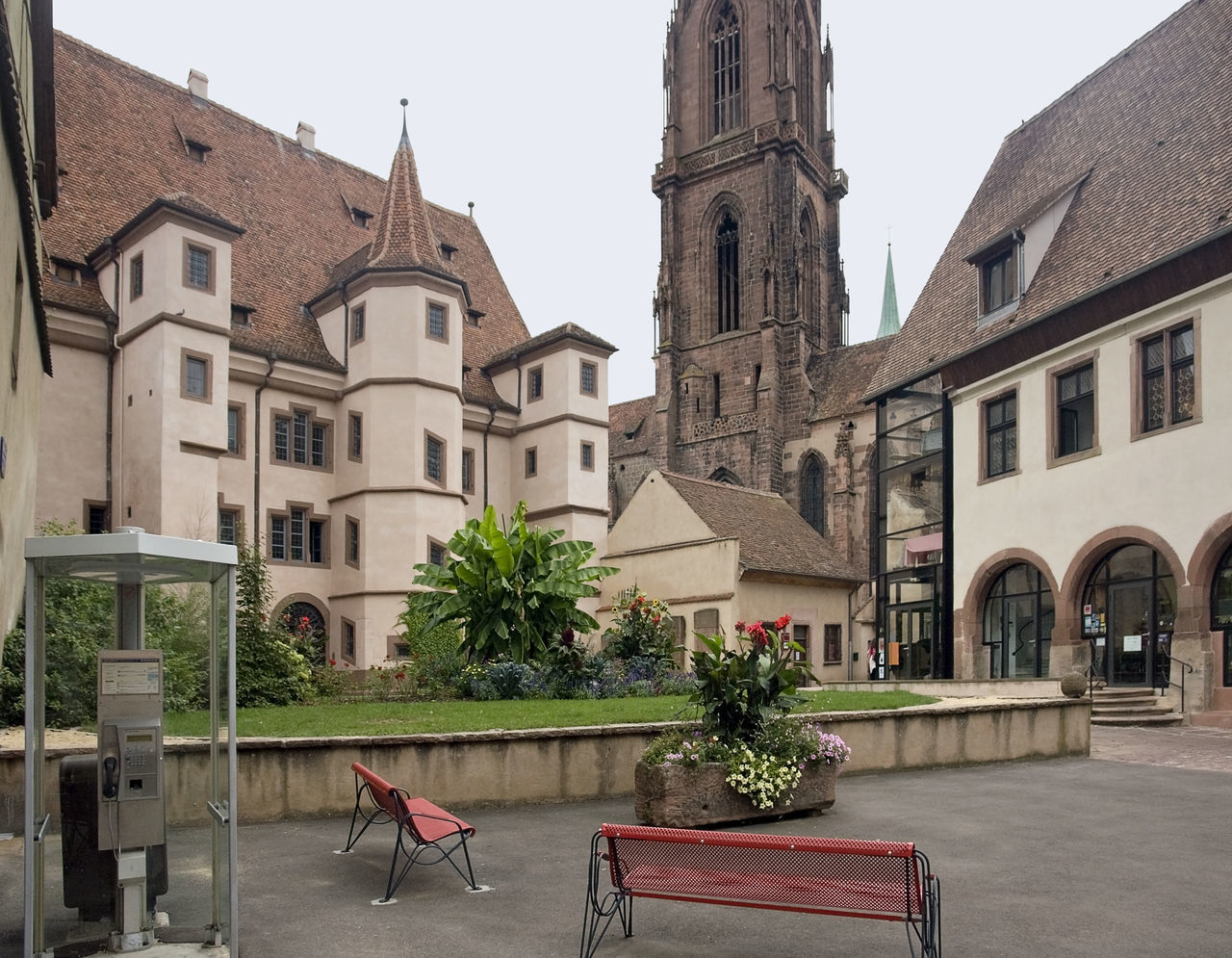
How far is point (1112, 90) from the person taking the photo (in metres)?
30.8

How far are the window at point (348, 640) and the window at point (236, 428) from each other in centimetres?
601

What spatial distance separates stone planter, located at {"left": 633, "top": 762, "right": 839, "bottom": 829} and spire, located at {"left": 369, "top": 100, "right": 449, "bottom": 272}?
2681cm

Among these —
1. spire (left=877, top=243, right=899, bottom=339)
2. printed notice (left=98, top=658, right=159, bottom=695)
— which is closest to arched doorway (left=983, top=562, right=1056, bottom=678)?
printed notice (left=98, top=658, right=159, bottom=695)

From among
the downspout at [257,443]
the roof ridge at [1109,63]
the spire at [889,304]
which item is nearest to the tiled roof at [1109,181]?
the roof ridge at [1109,63]

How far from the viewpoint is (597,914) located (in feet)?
23.1

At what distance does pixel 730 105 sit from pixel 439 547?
44.3 m

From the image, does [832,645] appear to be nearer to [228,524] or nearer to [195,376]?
[228,524]

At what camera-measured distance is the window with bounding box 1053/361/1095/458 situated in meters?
25.4

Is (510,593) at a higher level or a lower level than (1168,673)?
higher

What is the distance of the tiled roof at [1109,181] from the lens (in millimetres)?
24234

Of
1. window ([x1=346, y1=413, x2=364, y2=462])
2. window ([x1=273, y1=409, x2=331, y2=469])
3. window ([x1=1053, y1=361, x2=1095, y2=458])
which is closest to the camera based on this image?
window ([x1=1053, y1=361, x2=1095, y2=458])

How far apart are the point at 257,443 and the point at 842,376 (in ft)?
118

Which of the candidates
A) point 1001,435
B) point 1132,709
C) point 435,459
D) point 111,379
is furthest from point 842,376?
point 1132,709

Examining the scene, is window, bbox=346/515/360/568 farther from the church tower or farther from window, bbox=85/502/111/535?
the church tower
